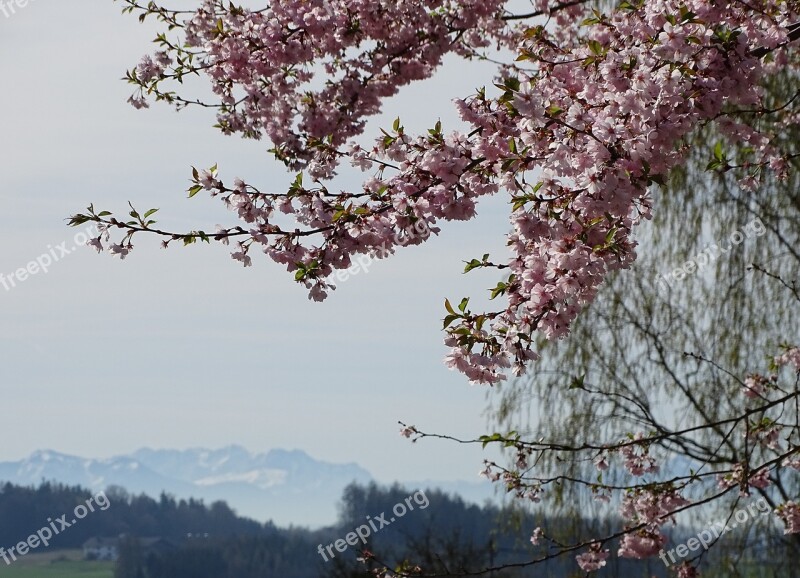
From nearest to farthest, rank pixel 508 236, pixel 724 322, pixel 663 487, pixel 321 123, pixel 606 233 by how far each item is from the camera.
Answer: pixel 606 233, pixel 508 236, pixel 663 487, pixel 321 123, pixel 724 322

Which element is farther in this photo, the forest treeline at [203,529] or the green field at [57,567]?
the green field at [57,567]

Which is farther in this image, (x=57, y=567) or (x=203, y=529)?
(x=203, y=529)

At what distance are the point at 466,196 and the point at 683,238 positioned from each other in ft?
17.9

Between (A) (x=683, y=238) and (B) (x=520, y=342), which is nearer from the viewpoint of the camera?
(B) (x=520, y=342)

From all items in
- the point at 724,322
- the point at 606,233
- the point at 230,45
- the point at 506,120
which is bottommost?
the point at 606,233

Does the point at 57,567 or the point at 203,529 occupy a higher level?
the point at 203,529

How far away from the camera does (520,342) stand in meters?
2.84

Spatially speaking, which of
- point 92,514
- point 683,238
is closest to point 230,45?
point 683,238

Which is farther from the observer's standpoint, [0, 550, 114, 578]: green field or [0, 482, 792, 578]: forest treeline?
[0, 550, 114, 578]: green field

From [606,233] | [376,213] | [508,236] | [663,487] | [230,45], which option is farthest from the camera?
[230,45]

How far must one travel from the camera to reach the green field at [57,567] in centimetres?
10512

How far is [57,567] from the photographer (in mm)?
112312

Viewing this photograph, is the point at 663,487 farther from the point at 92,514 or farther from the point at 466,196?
the point at 92,514

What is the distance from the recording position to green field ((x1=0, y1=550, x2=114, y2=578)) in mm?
105125
